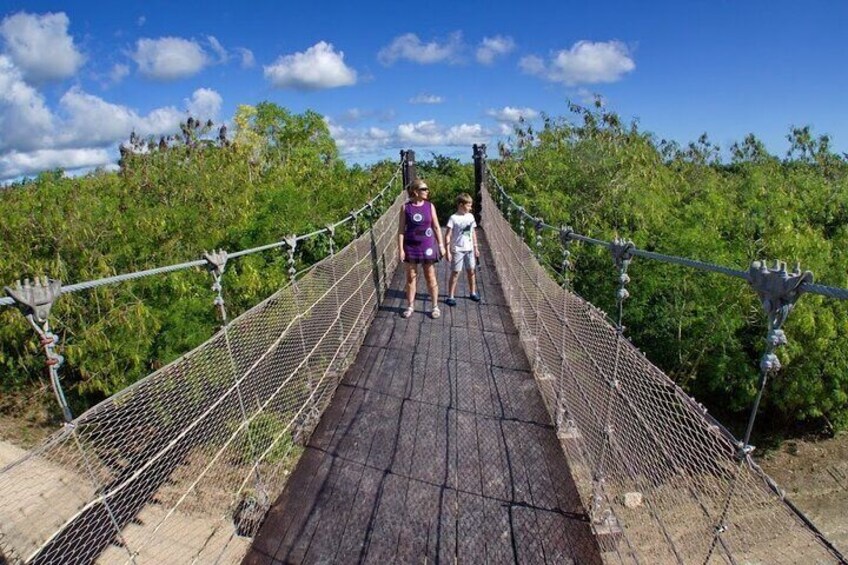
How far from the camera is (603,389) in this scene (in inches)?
112

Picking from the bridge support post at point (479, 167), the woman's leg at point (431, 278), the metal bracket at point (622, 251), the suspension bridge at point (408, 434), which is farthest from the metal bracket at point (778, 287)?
the bridge support post at point (479, 167)

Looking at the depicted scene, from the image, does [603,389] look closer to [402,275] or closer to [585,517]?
[585,517]

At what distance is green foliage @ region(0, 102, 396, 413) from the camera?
7535mm

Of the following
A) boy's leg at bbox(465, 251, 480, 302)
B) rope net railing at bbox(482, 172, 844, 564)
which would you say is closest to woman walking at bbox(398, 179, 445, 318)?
boy's leg at bbox(465, 251, 480, 302)

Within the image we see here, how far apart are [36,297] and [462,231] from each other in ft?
14.3

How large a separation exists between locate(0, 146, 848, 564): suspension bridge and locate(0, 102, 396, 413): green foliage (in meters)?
3.41

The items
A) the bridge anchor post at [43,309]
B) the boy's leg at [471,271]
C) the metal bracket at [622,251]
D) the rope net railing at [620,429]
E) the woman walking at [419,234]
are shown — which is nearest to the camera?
the bridge anchor post at [43,309]

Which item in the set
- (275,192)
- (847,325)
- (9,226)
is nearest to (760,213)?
(847,325)

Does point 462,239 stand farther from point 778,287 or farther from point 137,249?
point 137,249

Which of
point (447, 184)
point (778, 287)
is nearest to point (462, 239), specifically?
point (778, 287)

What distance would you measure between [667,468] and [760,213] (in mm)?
12714

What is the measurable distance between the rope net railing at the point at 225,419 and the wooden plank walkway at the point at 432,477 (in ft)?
0.54

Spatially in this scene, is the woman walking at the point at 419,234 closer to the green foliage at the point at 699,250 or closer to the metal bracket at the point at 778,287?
the metal bracket at the point at 778,287

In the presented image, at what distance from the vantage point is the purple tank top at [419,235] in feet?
16.5
